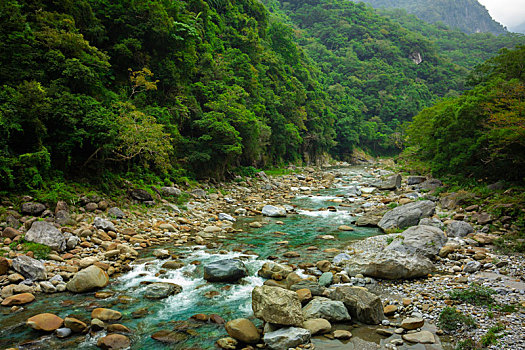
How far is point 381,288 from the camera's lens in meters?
7.00

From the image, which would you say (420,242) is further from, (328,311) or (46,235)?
(46,235)

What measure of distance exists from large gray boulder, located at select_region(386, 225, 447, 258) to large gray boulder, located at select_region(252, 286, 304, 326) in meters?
4.80

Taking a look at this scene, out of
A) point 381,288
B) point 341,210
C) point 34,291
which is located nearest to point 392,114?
point 341,210

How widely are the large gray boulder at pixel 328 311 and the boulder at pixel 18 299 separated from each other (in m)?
6.23

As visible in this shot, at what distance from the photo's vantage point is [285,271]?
7.99 m

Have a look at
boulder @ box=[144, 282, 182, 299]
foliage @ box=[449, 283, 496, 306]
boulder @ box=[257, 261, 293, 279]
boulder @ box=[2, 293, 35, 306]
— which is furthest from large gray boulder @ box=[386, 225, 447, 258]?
boulder @ box=[2, 293, 35, 306]

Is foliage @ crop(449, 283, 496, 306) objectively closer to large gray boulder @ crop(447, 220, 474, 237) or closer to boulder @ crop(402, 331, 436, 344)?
boulder @ crop(402, 331, 436, 344)

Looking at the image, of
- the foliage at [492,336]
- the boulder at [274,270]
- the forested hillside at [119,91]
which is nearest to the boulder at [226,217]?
the forested hillside at [119,91]

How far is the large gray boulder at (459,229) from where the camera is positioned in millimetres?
10254

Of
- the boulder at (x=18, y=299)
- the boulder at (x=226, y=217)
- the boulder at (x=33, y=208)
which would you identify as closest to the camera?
the boulder at (x=18, y=299)

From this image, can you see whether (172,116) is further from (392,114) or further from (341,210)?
(392,114)

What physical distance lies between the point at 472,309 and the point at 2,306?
9.93 m

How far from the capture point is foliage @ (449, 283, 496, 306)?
5.58 metres

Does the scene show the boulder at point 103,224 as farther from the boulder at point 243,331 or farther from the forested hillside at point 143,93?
the boulder at point 243,331
